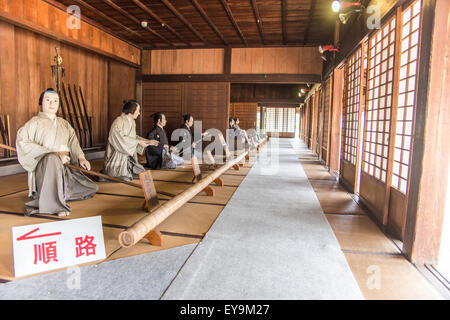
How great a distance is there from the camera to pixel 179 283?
66.7 inches

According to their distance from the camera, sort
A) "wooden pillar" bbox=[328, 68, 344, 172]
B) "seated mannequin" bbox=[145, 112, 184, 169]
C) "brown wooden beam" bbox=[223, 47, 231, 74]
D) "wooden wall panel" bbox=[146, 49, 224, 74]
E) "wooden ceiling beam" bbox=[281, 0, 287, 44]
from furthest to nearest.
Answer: "wooden wall panel" bbox=[146, 49, 224, 74]
"brown wooden beam" bbox=[223, 47, 231, 74]
"wooden pillar" bbox=[328, 68, 344, 172]
"seated mannequin" bbox=[145, 112, 184, 169]
"wooden ceiling beam" bbox=[281, 0, 287, 44]

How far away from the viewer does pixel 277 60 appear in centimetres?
822

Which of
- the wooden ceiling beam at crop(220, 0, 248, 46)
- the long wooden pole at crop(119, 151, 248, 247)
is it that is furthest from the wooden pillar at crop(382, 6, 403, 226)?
the wooden ceiling beam at crop(220, 0, 248, 46)

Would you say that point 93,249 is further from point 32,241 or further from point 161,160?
point 161,160

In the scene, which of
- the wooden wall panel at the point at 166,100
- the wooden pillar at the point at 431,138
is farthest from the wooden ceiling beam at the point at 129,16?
the wooden pillar at the point at 431,138

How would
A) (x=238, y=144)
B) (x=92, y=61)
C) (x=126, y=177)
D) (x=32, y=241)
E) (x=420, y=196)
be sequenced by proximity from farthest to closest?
(x=238, y=144) → (x=92, y=61) → (x=126, y=177) → (x=420, y=196) → (x=32, y=241)

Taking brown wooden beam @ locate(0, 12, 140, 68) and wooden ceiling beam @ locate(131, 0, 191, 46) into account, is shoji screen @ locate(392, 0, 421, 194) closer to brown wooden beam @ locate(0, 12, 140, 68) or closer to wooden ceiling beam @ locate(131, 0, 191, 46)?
wooden ceiling beam @ locate(131, 0, 191, 46)

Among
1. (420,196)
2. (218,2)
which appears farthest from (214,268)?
(218,2)

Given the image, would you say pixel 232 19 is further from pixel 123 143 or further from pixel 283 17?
pixel 123 143

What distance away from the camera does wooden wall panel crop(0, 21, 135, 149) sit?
513 cm

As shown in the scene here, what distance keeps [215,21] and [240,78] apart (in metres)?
2.08

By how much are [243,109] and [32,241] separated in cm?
1572

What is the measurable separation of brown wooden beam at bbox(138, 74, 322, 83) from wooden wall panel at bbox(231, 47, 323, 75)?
109 millimetres

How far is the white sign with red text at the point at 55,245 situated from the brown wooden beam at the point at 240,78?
7.15m
